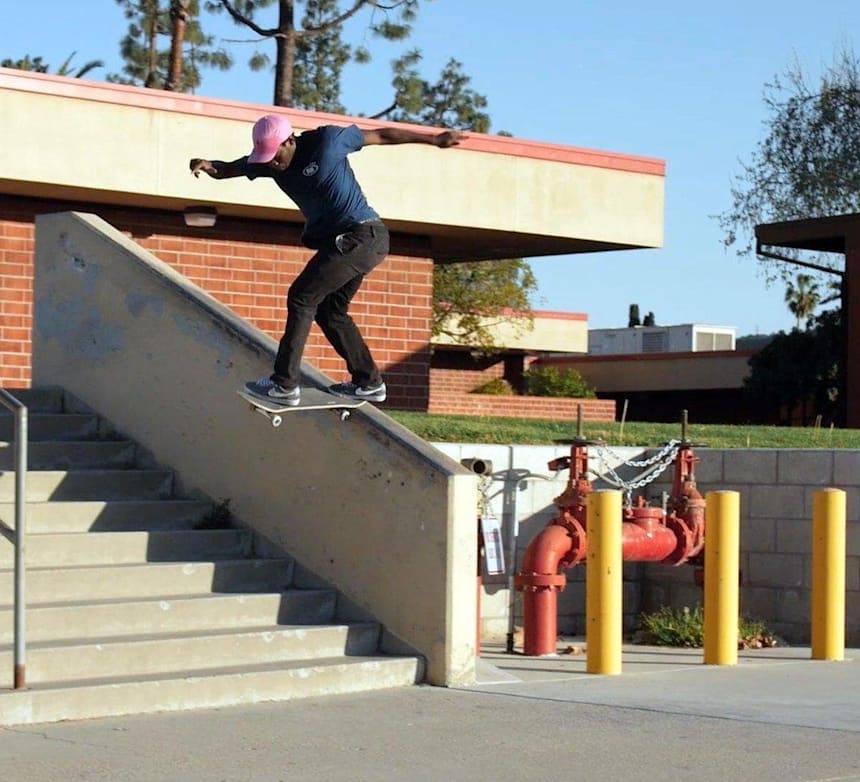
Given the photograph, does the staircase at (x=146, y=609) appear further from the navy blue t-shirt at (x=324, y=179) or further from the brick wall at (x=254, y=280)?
the brick wall at (x=254, y=280)

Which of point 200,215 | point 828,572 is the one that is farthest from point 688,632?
point 200,215

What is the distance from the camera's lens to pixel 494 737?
7.90 metres

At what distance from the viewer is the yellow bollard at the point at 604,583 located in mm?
9984

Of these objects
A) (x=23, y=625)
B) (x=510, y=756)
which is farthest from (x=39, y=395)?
(x=510, y=756)

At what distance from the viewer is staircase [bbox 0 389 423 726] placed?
8.30m

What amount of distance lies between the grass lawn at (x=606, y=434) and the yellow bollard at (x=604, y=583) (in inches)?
106

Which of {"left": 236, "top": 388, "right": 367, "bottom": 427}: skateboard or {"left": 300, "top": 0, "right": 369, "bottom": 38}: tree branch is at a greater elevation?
{"left": 300, "top": 0, "right": 369, "bottom": 38}: tree branch

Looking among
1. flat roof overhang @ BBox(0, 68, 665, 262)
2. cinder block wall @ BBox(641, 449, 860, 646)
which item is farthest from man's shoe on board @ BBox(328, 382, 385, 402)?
flat roof overhang @ BBox(0, 68, 665, 262)

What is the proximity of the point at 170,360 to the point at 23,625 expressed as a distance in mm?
3368

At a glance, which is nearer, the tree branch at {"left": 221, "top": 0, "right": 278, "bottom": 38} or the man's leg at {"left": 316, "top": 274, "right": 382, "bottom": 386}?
the man's leg at {"left": 316, "top": 274, "right": 382, "bottom": 386}

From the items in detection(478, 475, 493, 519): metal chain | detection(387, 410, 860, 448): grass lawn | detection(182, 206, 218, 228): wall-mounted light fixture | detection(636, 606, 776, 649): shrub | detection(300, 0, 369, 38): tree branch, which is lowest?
detection(636, 606, 776, 649): shrub

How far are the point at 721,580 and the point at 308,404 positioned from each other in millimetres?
2992

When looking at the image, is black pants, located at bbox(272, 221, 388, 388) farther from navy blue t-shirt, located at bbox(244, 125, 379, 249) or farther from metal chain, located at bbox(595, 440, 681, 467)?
metal chain, located at bbox(595, 440, 681, 467)

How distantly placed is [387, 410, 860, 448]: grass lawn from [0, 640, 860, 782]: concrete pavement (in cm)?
339
